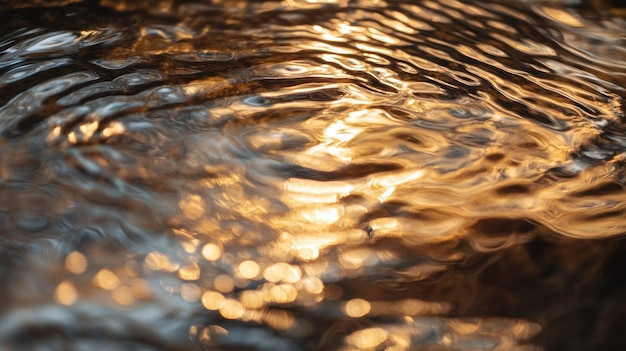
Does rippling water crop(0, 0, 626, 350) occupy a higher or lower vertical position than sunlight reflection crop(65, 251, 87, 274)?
higher

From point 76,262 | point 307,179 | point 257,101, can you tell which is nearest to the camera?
point 76,262

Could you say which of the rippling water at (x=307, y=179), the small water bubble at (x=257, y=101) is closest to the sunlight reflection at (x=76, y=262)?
the rippling water at (x=307, y=179)

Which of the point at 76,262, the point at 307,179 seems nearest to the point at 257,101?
the point at 307,179

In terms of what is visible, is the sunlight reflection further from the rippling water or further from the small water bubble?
the small water bubble

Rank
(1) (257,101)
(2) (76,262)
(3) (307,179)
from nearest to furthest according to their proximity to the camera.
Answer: (2) (76,262), (3) (307,179), (1) (257,101)

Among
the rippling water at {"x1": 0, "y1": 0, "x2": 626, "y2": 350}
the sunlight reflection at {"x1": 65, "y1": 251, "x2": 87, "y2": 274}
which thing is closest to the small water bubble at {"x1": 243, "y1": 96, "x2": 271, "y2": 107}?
the rippling water at {"x1": 0, "y1": 0, "x2": 626, "y2": 350}

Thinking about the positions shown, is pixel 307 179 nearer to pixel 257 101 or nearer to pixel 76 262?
pixel 257 101

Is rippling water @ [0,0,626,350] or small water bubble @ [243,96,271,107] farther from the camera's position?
small water bubble @ [243,96,271,107]

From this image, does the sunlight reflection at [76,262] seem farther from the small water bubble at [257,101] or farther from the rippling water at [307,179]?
the small water bubble at [257,101]

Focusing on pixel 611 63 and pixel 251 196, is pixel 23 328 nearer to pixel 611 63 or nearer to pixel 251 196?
pixel 251 196
